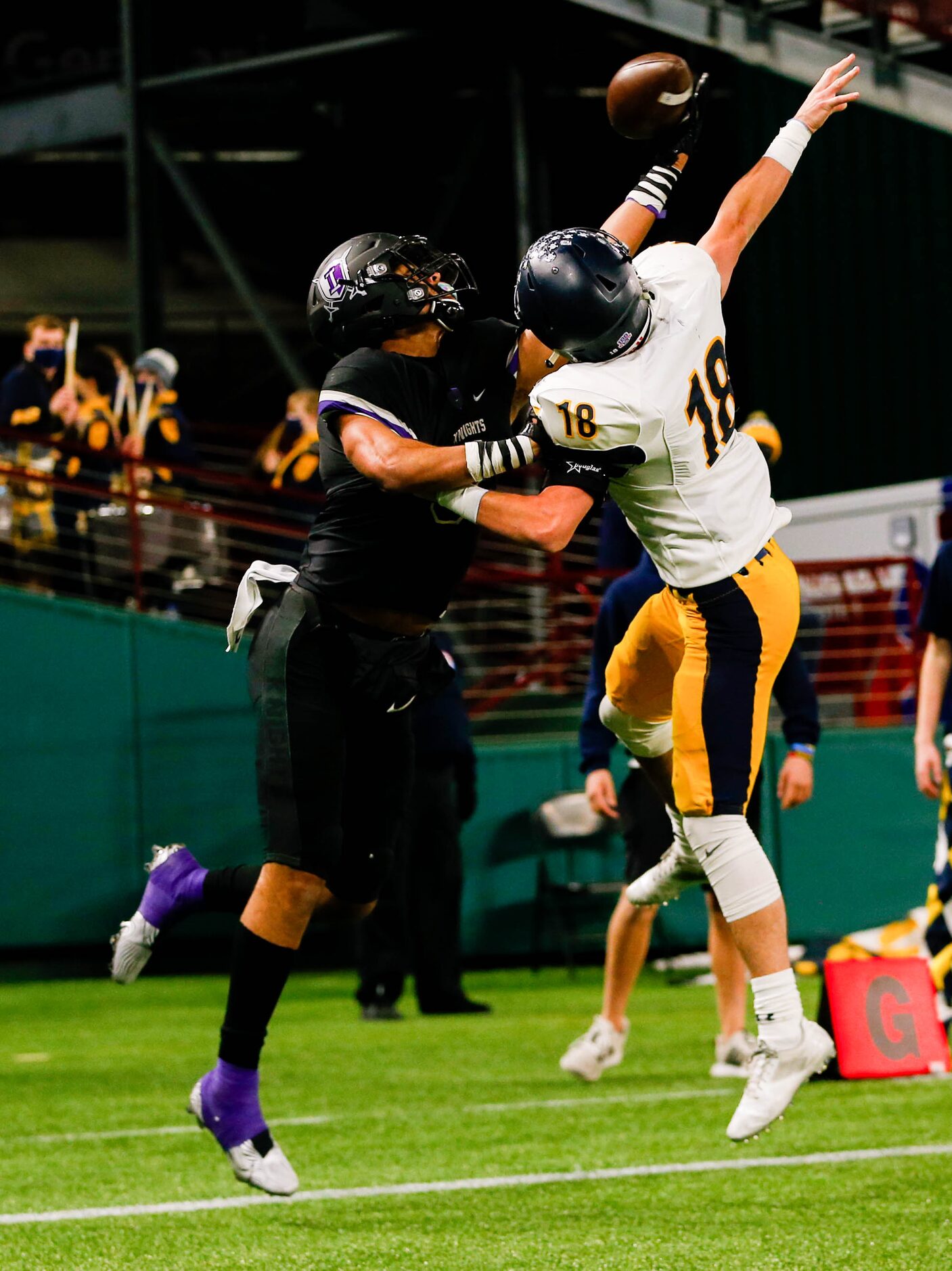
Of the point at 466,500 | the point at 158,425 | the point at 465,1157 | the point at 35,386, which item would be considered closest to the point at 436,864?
the point at 465,1157

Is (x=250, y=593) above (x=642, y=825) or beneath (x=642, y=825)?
above

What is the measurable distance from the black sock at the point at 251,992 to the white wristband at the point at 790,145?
224cm

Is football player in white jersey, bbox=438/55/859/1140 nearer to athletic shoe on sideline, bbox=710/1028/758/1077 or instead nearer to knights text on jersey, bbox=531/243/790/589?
knights text on jersey, bbox=531/243/790/589

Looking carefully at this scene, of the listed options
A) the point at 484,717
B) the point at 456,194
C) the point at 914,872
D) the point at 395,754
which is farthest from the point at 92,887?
the point at 456,194

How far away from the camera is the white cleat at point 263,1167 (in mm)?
4293

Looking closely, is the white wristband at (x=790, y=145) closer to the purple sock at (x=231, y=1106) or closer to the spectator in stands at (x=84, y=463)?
the purple sock at (x=231, y=1106)

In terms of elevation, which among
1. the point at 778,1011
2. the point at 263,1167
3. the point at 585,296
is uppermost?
the point at 585,296

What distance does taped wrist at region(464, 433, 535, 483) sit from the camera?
3.97 m

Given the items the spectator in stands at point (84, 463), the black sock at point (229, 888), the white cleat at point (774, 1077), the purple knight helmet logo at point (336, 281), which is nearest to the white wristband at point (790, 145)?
the purple knight helmet logo at point (336, 281)

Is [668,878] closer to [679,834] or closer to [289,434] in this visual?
[679,834]

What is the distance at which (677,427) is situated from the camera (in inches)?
160

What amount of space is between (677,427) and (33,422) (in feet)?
27.8

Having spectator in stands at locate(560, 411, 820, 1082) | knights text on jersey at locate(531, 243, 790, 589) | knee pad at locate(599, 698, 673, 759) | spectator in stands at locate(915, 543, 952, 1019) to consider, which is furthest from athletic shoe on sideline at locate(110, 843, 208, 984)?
spectator in stands at locate(915, 543, 952, 1019)

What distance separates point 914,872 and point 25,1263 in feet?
27.1
